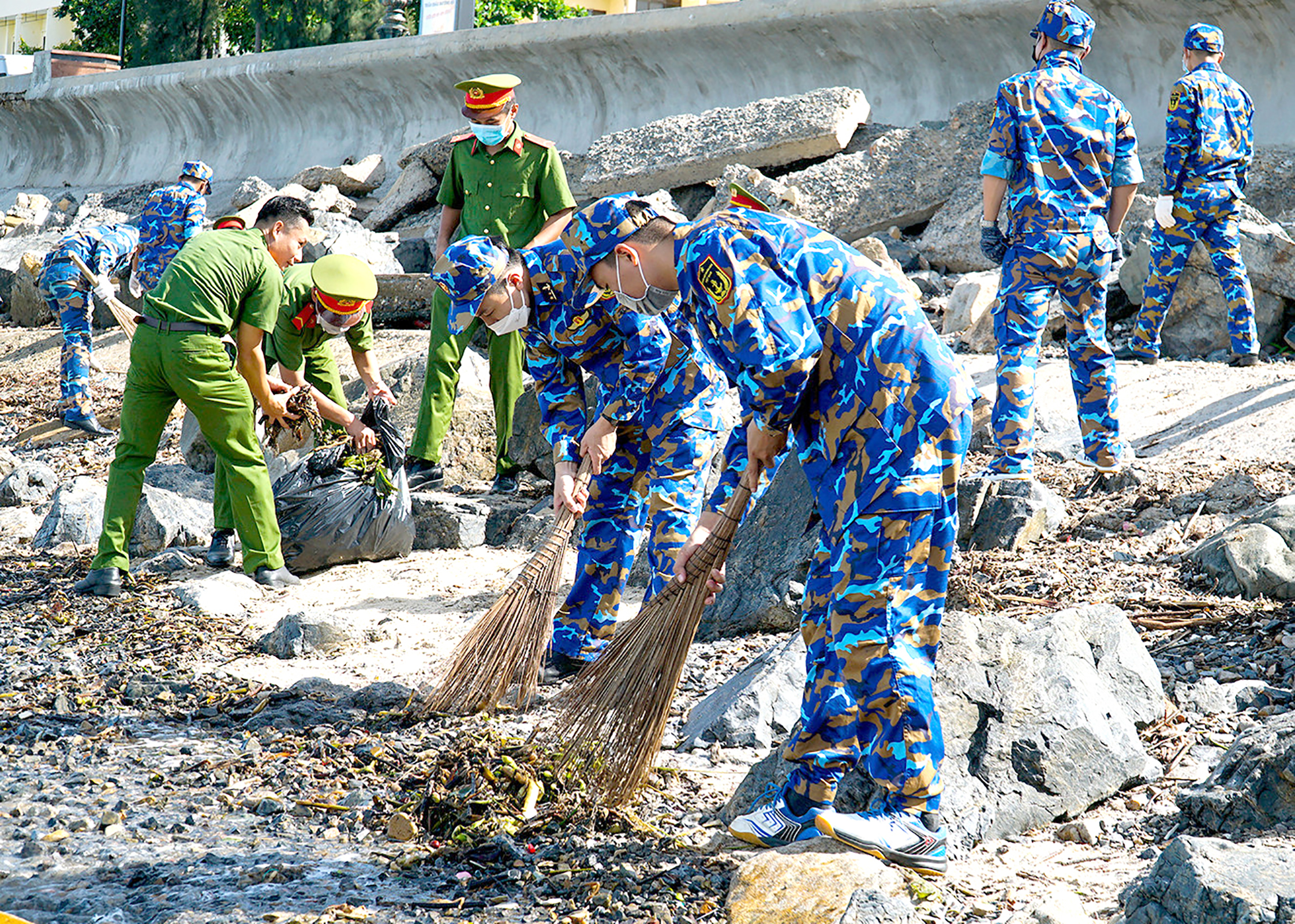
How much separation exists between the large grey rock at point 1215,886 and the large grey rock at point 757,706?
1.36 meters

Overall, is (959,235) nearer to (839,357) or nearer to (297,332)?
(297,332)

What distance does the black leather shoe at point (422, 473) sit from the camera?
6387 mm

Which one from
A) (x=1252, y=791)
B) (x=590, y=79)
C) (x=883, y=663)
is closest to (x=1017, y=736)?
(x=1252, y=791)

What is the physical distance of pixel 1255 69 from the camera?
902 cm

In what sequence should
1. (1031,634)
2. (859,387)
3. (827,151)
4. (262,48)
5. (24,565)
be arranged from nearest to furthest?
1. (859,387)
2. (1031,634)
3. (24,565)
4. (827,151)
5. (262,48)

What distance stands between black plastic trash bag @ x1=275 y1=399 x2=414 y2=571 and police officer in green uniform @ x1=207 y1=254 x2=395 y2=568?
0.38ft

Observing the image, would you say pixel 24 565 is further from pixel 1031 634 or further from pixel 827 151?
pixel 827 151

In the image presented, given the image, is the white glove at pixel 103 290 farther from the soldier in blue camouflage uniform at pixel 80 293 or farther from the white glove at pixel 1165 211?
the white glove at pixel 1165 211

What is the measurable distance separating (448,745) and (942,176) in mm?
6947

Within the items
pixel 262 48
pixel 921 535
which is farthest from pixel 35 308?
pixel 262 48

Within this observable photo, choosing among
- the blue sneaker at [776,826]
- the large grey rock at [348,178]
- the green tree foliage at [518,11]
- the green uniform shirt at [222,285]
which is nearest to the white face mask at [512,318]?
Answer: the blue sneaker at [776,826]

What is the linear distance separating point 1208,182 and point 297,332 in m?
5.00

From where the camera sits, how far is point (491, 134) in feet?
20.3

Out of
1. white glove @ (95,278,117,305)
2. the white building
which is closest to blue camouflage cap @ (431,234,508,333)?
white glove @ (95,278,117,305)
